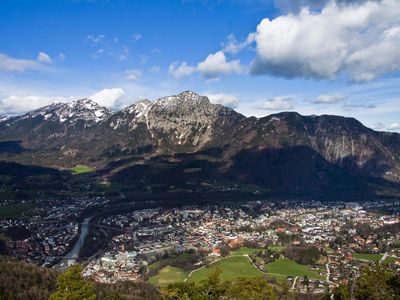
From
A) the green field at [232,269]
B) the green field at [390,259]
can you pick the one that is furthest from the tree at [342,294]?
the green field at [390,259]

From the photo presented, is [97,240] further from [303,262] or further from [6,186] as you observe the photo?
[6,186]

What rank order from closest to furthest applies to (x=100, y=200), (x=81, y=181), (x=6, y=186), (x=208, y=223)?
(x=208, y=223), (x=100, y=200), (x=6, y=186), (x=81, y=181)

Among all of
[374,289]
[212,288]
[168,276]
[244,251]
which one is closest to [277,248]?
[244,251]

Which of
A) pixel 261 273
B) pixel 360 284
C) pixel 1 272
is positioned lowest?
pixel 261 273

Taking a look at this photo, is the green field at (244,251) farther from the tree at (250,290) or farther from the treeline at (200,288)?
the tree at (250,290)

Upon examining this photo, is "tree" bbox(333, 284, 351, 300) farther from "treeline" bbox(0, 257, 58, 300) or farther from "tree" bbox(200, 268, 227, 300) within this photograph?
"treeline" bbox(0, 257, 58, 300)

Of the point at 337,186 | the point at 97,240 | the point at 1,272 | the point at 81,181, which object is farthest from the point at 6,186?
the point at 337,186

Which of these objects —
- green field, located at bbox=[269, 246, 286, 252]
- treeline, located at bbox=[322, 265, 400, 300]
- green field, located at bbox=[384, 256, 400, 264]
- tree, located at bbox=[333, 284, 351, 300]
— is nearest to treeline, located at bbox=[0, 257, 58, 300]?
tree, located at bbox=[333, 284, 351, 300]
